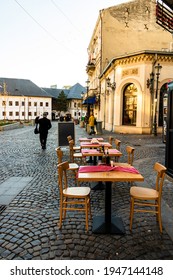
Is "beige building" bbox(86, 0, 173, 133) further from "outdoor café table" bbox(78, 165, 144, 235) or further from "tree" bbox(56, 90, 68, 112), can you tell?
"tree" bbox(56, 90, 68, 112)

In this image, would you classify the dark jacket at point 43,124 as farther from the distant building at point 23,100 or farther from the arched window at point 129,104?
the distant building at point 23,100

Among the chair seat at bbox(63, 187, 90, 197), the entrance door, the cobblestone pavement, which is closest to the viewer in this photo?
the cobblestone pavement

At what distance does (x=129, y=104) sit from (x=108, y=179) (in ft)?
65.7

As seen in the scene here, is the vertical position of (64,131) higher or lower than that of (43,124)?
lower

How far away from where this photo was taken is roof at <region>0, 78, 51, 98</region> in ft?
256

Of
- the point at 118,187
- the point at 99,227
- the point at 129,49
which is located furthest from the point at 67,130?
the point at 129,49

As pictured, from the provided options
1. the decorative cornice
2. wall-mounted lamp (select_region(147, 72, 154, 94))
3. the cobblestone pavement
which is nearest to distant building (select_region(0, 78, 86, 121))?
the decorative cornice

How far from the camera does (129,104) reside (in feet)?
75.6

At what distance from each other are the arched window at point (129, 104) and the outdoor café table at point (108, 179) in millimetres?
18894

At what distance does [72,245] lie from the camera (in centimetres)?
358

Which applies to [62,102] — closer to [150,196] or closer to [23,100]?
[23,100]

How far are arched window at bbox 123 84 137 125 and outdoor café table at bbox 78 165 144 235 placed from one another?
18894 millimetres

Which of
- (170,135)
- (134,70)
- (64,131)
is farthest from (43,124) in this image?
(134,70)
